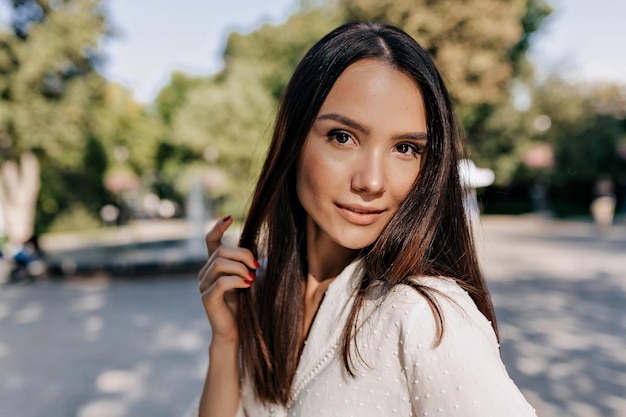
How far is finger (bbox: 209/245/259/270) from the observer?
1189 millimetres

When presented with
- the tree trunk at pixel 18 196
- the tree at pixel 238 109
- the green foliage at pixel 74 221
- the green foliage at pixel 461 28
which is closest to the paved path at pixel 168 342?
the green foliage at pixel 461 28

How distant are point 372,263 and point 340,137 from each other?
0.25m

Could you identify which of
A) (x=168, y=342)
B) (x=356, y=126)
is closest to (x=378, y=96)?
(x=356, y=126)

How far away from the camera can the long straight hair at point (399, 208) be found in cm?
96

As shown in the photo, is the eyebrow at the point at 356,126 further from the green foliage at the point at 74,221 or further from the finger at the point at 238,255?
the green foliage at the point at 74,221

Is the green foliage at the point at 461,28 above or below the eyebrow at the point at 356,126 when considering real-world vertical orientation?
above

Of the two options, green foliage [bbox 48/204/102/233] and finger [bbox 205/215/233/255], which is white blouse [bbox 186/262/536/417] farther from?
green foliage [bbox 48/204/102/233]

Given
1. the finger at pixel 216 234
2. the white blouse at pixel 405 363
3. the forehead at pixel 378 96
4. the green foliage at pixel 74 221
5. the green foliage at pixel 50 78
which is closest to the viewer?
the white blouse at pixel 405 363

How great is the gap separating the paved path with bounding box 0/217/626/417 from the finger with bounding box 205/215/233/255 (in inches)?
33.1

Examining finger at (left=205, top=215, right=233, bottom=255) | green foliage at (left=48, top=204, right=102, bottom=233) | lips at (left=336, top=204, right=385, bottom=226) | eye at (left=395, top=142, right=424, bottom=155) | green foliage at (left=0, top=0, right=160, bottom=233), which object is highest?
green foliage at (left=0, top=0, right=160, bottom=233)

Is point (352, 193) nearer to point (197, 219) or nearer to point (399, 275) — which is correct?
point (399, 275)

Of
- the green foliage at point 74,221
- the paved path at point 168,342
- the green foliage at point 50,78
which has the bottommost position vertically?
the green foliage at point 74,221

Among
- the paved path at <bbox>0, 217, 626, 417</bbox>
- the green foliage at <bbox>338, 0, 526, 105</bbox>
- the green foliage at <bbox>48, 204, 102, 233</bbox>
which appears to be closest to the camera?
the paved path at <bbox>0, 217, 626, 417</bbox>

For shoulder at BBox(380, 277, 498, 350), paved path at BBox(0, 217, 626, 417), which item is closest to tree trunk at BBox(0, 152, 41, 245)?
paved path at BBox(0, 217, 626, 417)
